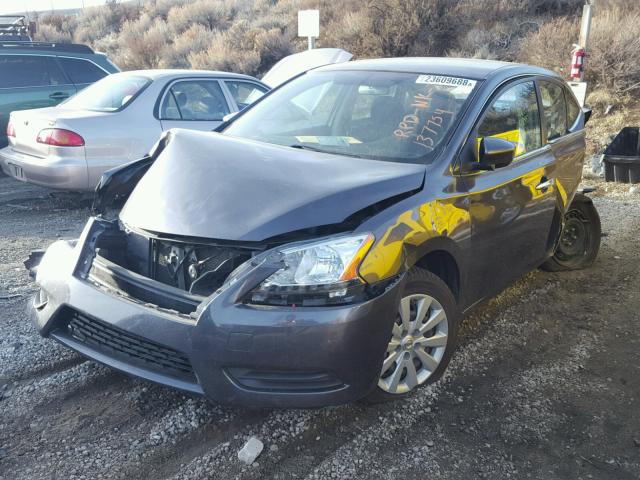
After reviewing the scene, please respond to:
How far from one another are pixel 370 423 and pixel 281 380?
655 mm

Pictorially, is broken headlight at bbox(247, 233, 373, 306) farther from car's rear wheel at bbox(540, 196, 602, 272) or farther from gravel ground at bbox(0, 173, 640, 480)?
car's rear wheel at bbox(540, 196, 602, 272)

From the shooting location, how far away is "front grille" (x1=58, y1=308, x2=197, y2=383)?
2635 mm

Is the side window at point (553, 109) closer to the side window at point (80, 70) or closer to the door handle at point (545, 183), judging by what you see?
the door handle at point (545, 183)

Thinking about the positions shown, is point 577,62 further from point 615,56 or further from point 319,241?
point 319,241

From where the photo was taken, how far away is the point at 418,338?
3.02 metres

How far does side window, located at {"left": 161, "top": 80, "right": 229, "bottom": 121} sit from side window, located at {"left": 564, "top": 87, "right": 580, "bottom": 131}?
404 cm

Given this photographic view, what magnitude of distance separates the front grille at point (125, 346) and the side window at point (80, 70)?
688 cm

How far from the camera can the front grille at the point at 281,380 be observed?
2535 millimetres

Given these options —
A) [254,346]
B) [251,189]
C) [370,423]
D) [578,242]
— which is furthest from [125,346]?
[578,242]

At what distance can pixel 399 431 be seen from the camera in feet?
9.48

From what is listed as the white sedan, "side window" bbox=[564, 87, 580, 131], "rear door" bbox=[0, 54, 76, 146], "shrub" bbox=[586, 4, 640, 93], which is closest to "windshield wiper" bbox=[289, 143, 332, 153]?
"side window" bbox=[564, 87, 580, 131]

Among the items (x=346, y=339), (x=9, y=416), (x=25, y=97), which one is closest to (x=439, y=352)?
(x=346, y=339)

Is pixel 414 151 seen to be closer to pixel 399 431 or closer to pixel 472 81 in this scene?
pixel 472 81

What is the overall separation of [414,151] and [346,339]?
1301 millimetres
